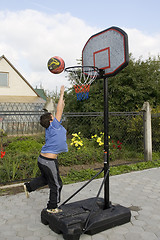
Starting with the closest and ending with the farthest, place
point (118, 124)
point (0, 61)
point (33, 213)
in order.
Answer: point (33, 213) → point (118, 124) → point (0, 61)

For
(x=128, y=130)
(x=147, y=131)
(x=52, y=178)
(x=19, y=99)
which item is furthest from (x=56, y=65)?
(x=19, y=99)

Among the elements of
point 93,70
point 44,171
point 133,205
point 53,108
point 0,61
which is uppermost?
point 0,61

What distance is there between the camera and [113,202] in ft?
14.9

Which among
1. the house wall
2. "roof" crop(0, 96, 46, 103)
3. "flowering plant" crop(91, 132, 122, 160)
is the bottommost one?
"flowering plant" crop(91, 132, 122, 160)

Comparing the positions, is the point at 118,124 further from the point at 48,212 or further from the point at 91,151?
the point at 48,212

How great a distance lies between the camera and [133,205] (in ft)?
14.5

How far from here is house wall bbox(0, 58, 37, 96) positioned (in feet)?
68.1

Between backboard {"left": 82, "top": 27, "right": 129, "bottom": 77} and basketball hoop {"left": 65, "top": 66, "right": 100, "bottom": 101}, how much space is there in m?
0.14

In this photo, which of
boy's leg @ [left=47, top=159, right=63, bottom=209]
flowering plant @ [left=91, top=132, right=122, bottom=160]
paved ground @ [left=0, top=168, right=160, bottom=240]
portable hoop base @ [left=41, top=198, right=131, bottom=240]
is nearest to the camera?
portable hoop base @ [left=41, top=198, right=131, bottom=240]

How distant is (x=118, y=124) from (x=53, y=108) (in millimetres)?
3114

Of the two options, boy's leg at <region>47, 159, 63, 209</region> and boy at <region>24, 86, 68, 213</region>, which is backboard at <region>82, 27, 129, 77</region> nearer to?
boy at <region>24, 86, 68, 213</region>

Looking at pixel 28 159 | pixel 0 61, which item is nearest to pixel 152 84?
pixel 28 159

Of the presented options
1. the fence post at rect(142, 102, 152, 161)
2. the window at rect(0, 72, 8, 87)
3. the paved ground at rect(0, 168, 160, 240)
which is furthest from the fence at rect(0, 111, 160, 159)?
the window at rect(0, 72, 8, 87)

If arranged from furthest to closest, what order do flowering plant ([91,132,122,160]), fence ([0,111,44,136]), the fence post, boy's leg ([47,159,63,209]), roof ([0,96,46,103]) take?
1. roof ([0,96,46,103])
2. fence ([0,111,44,136])
3. flowering plant ([91,132,122,160])
4. the fence post
5. boy's leg ([47,159,63,209])
